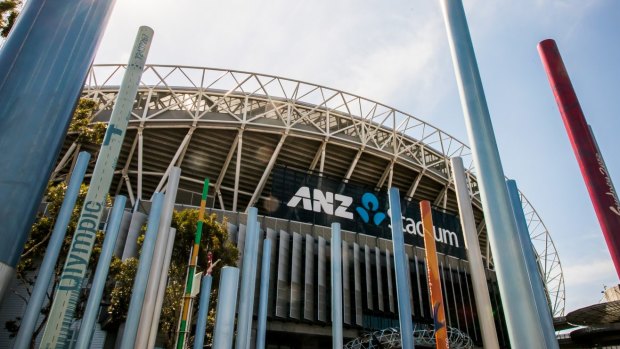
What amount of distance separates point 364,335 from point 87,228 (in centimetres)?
2236

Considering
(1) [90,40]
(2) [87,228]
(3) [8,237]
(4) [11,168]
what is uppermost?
(1) [90,40]

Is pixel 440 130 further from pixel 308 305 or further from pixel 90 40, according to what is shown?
pixel 90 40

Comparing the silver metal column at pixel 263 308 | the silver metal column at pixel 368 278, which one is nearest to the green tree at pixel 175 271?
the silver metal column at pixel 263 308

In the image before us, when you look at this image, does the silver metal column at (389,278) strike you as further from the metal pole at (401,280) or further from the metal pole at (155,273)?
the metal pole at (155,273)

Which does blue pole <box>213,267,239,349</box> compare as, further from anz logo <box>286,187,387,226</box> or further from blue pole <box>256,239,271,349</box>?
anz logo <box>286,187,387,226</box>

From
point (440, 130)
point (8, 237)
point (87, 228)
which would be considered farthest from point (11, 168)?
point (440, 130)

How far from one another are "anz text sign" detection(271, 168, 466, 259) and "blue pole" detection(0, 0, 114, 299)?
25.3 metres

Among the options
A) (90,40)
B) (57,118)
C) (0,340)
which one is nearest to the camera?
(57,118)

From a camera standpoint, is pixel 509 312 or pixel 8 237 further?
pixel 509 312

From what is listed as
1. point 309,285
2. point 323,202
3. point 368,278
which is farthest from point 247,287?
point 323,202

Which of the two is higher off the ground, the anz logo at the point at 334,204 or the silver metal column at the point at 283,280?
the anz logo at the point at 334,204

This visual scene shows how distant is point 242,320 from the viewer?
11.8 m

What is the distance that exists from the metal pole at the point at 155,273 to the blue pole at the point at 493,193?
8.02 m

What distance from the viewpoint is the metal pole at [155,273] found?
30.7 ft
